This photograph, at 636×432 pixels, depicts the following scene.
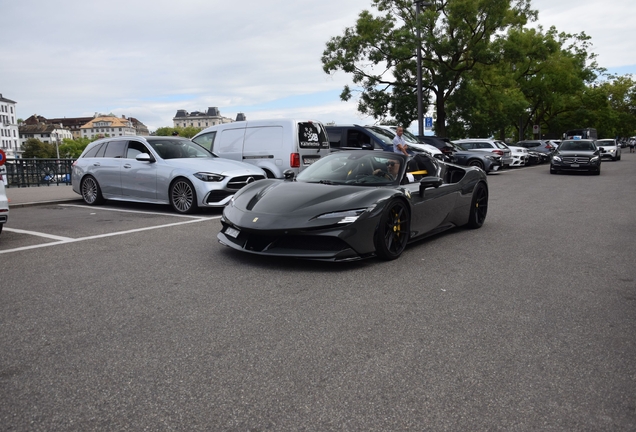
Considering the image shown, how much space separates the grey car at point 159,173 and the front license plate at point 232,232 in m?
4.16

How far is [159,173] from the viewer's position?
10.9m

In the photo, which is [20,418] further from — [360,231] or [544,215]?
[544,215]

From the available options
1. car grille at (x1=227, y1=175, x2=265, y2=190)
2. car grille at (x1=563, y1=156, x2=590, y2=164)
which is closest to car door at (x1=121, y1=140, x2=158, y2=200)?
car grille at (x1=227, y1=175, x2=265, y2=190)

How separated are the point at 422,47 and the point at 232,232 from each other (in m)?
25.9

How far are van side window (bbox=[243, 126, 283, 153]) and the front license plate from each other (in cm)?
627

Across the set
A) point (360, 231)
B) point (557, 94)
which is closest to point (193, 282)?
point (360, 231)

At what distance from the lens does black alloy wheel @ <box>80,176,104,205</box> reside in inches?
480

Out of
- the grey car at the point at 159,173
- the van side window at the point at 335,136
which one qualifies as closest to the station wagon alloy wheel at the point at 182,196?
the grey car at the point at 159,173

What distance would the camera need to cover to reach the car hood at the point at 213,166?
1052 cm

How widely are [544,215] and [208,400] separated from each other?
844cm

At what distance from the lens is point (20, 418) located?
2.60 metres

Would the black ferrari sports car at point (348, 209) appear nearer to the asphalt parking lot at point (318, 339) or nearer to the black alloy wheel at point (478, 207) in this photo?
the asphalt parking lot at point (318, 339)

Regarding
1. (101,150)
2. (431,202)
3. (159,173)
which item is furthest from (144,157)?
(431,202)

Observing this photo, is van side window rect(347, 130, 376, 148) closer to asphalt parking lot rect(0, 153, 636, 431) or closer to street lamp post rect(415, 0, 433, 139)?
street lamp post rect(415, 0, 433, 139)
